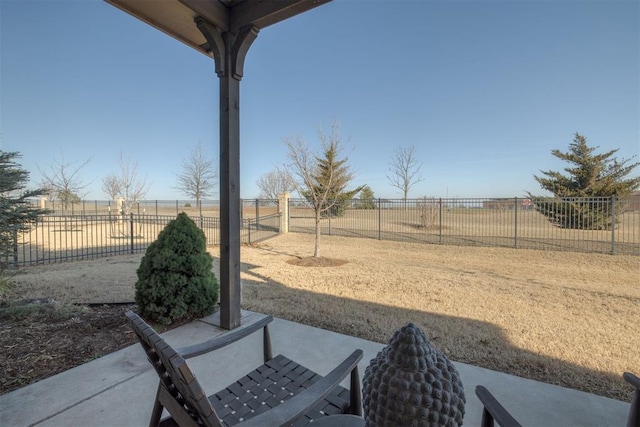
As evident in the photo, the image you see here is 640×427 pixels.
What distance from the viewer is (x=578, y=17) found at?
5.79 m

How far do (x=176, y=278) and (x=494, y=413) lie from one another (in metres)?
2.83

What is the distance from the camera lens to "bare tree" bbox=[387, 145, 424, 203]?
59.1 feet

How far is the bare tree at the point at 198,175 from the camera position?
18.2m

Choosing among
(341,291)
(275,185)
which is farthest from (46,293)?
(275,185)

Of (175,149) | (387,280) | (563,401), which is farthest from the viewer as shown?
(175,149)

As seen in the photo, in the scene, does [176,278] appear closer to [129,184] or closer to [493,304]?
[493,304]

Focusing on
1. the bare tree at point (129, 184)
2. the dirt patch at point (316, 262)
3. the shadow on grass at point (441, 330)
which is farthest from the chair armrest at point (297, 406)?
the bare tree at point (129, 184)

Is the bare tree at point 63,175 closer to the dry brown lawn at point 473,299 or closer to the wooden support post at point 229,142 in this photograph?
the dry brown lawn at point 473,299

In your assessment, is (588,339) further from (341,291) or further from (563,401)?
(341,291)

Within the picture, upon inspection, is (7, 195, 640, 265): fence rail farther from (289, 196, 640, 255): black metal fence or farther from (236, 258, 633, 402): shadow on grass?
(236, 258, 633, 402): shadow on grass

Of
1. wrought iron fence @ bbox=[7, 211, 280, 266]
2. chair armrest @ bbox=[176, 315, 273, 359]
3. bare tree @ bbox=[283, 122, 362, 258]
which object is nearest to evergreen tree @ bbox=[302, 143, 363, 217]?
bare tree @ bbox=[283, 122, 362, 258]

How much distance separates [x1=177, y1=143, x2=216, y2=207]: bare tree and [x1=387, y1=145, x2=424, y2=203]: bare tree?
449 inches

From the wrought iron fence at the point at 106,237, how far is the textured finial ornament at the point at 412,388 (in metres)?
7.38

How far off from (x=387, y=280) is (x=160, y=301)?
3.59m
